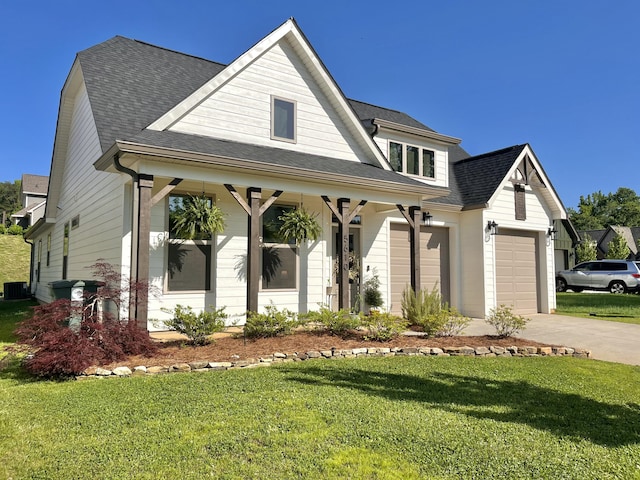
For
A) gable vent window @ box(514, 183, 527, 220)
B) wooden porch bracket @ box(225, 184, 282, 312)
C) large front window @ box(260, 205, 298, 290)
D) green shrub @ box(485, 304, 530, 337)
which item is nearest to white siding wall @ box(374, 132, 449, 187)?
gable vent window @ box(514, 183, 527, 220)

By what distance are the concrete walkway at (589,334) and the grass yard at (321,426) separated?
2.49 metres

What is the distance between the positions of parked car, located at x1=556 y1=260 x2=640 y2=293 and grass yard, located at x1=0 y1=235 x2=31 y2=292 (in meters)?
33.2

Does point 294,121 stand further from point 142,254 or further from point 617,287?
point 617,287

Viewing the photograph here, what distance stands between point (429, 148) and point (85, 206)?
33.4ft

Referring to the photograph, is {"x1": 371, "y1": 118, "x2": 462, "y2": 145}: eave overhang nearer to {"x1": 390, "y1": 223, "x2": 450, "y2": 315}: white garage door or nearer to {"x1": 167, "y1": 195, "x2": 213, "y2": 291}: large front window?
{"x1": 390, "y1": 223, "x2": 450, "y2": 315}: white garage door

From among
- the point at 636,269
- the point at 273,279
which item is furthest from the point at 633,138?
the point at 273,279

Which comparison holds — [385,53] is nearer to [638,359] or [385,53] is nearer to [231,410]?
[638,359]

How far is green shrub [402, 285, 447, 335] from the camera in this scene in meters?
8.03

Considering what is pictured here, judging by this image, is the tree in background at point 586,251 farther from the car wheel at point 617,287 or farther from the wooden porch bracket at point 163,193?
the wooden porch bracket at point 163,193

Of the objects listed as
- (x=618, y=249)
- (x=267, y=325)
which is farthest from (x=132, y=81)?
(x=618, y=249)

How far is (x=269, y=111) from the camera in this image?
9609mm

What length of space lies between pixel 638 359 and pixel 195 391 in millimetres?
7330

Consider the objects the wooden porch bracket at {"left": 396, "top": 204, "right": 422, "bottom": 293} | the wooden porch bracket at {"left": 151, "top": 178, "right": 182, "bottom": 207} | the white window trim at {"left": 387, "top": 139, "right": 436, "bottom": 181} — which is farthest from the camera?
the white window trim at {"left": 387, "top": 139, "right": 436, "bottom": 181}

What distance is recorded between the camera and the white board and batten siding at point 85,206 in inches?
330
